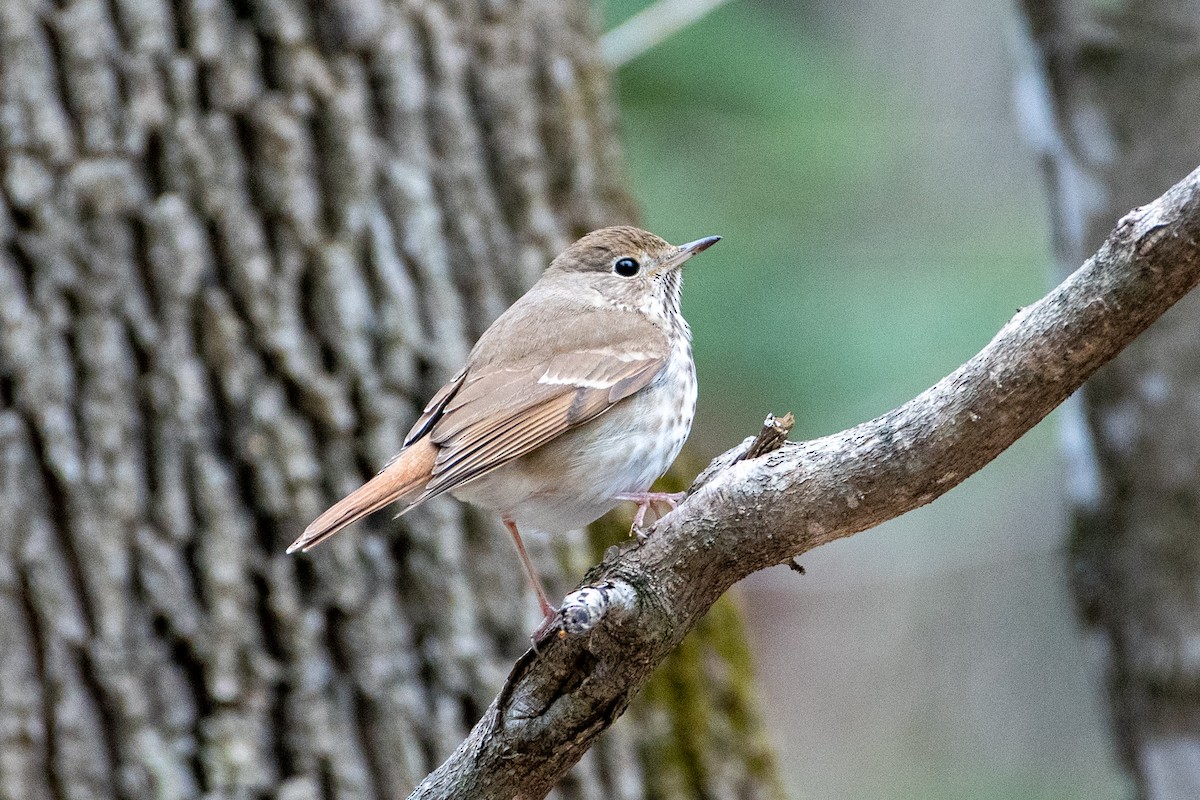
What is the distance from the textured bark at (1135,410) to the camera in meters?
3.97

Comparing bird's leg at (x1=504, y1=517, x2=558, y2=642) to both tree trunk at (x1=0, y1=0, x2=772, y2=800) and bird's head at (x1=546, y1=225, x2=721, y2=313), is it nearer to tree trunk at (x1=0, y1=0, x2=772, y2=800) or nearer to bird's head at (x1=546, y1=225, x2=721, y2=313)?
Answer: tree trunk at (x1=0, y1=0, x2=772, y2=800)

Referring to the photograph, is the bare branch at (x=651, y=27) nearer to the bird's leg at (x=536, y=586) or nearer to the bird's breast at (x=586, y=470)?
the bird's breast at (x=586, y=470)

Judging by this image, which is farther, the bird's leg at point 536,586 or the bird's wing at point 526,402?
the bird's wing at point 526,402

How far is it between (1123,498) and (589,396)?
1.99 m

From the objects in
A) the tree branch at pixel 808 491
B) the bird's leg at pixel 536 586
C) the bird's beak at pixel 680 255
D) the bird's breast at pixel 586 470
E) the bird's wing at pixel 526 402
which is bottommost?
the tree branch at pixel 808 491

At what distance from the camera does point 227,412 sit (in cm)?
362

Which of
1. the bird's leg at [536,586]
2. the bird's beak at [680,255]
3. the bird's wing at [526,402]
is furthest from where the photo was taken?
the bird's beak at [680,255]

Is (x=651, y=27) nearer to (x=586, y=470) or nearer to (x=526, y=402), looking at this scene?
(x=526, y=402)

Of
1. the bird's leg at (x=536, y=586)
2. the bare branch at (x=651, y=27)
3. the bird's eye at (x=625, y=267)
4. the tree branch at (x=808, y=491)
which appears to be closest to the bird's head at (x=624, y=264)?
the bird's eye at (x=625, y=267)

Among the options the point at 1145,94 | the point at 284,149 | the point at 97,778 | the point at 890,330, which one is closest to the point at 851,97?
the point at 890,330

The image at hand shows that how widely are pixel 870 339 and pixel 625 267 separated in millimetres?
2294

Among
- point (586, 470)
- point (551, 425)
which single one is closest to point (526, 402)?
point (551, 425)

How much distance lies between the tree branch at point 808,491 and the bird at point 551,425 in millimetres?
408

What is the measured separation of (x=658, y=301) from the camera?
12.1 feet
